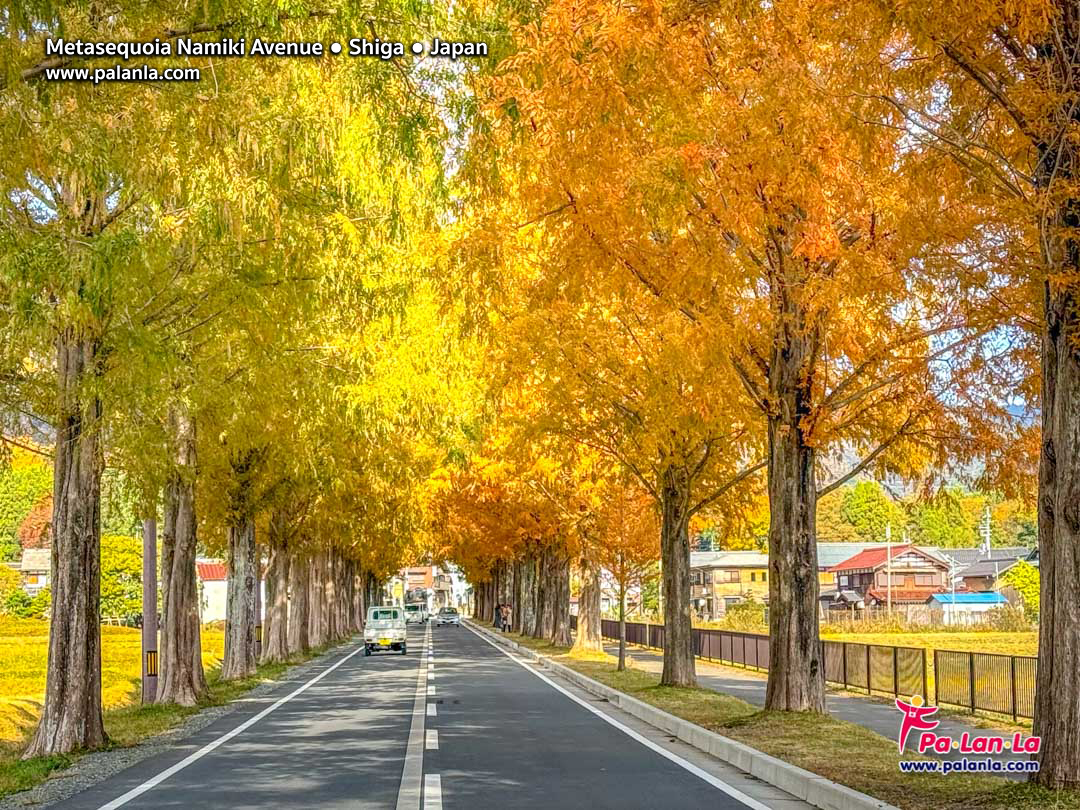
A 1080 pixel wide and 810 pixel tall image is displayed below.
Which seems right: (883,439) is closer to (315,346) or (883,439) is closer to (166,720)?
(315,346)

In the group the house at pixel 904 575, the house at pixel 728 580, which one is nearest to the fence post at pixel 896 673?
the house at pixel 904 575

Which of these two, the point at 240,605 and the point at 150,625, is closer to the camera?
the point at 150,625

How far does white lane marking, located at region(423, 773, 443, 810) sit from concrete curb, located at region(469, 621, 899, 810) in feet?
10.7

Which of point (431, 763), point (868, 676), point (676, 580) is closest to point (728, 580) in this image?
point (676, 580)

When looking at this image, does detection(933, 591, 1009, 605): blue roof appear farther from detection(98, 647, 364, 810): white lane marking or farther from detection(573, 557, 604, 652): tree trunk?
detection(98, 647, 364, 810): white lane marking

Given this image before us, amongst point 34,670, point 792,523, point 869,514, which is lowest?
point 34,670

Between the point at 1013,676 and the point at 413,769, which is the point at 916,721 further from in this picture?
the point at 413,769

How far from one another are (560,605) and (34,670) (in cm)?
2146

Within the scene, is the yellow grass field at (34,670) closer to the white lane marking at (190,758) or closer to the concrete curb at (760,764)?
Result: the white lane marking at (190,758)

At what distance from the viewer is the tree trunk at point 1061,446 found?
972 centimetres

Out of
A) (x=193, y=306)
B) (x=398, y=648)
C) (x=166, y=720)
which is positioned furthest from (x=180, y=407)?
(x=398, y=648)

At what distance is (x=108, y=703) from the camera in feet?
85.8

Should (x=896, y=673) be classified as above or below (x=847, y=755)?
below

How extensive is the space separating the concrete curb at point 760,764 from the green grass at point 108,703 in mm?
7564
